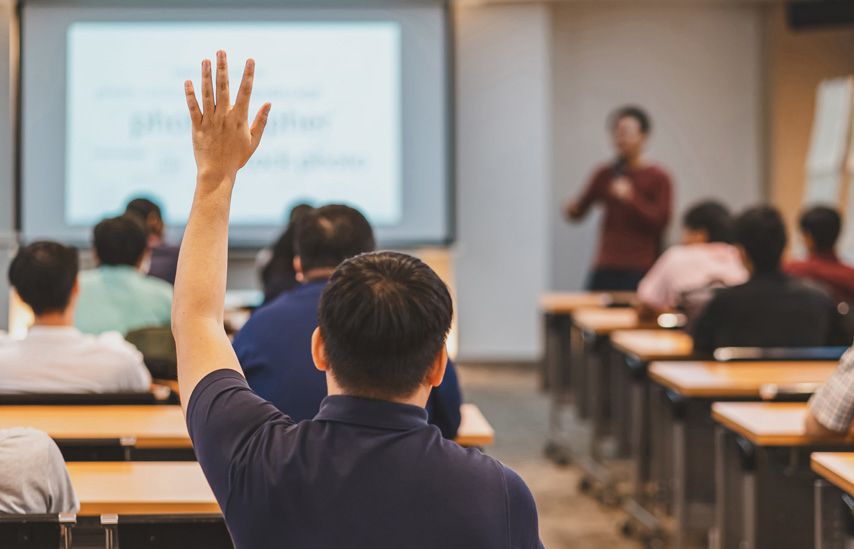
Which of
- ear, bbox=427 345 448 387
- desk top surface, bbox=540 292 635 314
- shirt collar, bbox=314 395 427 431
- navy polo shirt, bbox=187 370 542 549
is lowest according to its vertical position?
desk top surface, bbox=540 292 635 314

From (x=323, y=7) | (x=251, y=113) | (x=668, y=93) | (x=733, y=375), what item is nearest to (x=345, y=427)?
(x=733, y=375)

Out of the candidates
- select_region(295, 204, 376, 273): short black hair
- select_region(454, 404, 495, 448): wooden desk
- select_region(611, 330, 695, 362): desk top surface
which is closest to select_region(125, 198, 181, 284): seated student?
select_region(611, 330, 695, 362): desk top surface

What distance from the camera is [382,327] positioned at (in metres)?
1.08

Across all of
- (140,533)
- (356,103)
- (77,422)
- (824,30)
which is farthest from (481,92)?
(140,533)

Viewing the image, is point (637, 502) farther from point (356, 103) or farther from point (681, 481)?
point (356, 103)

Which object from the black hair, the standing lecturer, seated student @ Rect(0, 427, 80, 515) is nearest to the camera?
seated student @ Rect(0, 427, 80, 515)

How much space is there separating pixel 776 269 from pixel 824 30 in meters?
5.92

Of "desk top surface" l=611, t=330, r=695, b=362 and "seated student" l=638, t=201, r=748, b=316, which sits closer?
"desk top surface" l=611, t=330, r=695, b=362

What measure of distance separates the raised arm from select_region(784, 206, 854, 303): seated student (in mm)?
3494

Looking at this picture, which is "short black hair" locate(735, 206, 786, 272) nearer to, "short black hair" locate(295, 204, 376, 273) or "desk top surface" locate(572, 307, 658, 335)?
"desk top surface" locate(572, 307, 658, 335)

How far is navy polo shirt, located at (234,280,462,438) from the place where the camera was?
2.08 m

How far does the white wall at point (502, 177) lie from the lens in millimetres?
8078

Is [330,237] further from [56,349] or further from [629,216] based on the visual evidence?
[629,216]

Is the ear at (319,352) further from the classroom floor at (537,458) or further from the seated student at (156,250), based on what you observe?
the seated student at (156,250)
